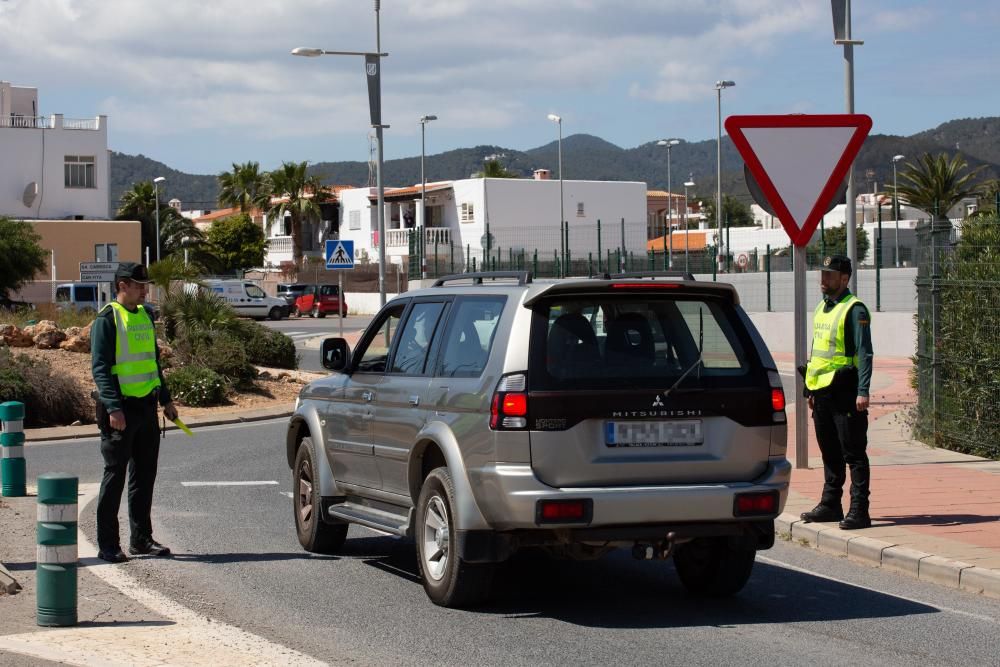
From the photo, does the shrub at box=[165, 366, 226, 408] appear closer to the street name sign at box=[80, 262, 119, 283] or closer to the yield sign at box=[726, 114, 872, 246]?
the street name sign at box=[80, 262, 119, 283]

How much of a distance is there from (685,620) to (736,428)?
3.63ft

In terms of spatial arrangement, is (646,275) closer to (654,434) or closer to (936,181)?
(654,434)

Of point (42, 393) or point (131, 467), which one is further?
point (42, 393)

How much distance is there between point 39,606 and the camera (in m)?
7.32

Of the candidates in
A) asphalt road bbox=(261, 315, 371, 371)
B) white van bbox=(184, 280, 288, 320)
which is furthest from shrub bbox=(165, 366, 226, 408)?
white van bbox=(184, 280, 288, 320)

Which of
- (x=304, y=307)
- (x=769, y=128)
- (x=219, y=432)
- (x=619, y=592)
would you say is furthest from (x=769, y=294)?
(x=304, y=307)

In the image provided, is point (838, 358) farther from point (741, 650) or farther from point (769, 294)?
point (769, 294)

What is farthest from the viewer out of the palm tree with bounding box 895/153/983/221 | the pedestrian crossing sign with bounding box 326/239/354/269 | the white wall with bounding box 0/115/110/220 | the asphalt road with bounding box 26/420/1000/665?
the white wall with bounding box 0/115/110/220

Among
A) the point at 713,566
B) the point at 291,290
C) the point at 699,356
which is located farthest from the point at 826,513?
the point at 291,290

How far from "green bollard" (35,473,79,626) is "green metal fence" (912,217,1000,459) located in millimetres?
9649

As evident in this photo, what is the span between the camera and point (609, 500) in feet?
23.6

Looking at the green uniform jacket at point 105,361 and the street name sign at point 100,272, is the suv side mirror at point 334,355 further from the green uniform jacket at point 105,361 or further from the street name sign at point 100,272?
the street name sign at point 100,272

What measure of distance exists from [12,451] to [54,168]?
223 ft

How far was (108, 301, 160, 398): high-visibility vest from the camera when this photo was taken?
9453 millimetres
